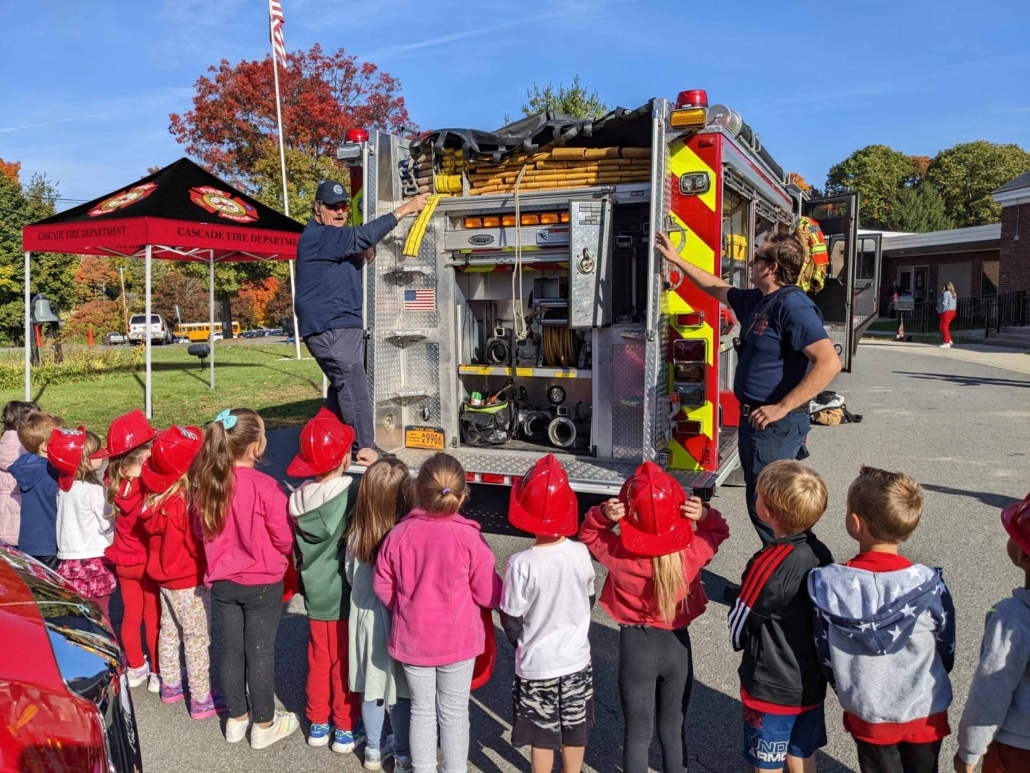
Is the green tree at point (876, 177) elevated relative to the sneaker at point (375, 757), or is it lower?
elevated

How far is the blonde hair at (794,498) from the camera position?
2.51 m

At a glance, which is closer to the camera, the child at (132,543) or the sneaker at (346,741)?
the sneaker at (346,741)

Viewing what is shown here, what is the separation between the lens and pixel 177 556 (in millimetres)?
3252

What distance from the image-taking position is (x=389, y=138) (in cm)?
595

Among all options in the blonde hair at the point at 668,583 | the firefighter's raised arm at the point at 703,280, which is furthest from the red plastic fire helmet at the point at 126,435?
the firefighter's raised arm at the point at 703,280

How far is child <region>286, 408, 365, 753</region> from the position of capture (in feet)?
10.2

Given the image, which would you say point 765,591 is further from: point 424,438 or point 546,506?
point 424,438

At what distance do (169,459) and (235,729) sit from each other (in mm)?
1128

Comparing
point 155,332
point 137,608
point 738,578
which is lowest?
point 738,578

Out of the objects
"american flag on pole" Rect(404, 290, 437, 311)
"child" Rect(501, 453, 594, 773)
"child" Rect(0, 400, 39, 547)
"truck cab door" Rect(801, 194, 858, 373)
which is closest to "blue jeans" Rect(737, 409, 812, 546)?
"child" Rect(501, 453, 594, 773)

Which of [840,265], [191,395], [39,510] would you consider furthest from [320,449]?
[191,395]

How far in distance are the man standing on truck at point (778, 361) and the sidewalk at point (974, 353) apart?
550 inches

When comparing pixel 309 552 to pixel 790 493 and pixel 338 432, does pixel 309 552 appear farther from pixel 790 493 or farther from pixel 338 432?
pixel 790 493

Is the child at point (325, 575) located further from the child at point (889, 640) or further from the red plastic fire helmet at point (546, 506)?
the child at point (889, 640)
